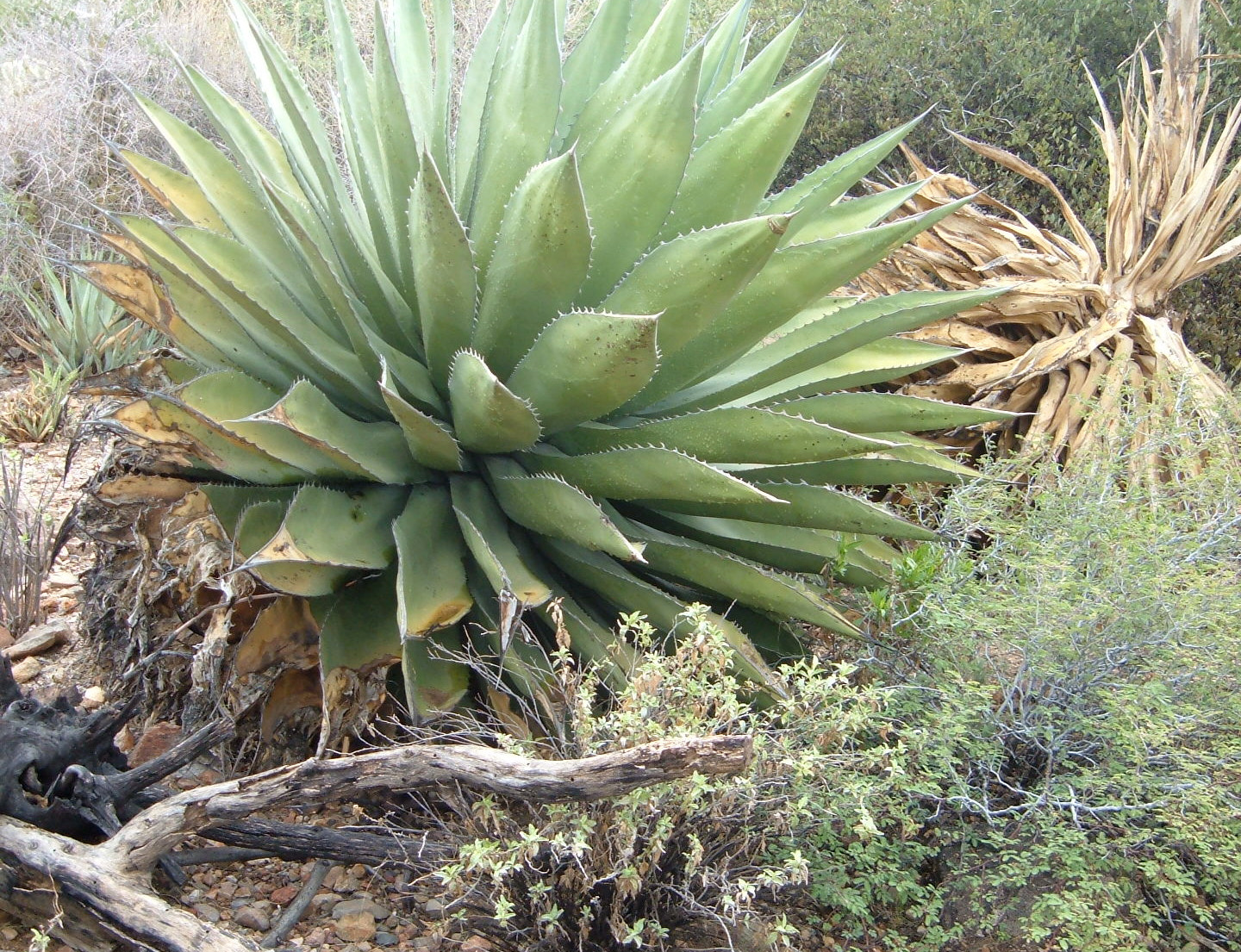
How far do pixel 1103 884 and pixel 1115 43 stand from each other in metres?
6.61

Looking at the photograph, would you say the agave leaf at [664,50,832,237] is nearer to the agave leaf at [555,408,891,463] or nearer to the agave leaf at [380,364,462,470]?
the agave leaf at [555,408,891,463]

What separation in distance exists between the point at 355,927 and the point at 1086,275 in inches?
149

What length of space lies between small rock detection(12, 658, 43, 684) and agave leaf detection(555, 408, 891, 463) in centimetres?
174

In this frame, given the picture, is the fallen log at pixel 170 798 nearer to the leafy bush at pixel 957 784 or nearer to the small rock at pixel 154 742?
the leafy bush at pixel 957 784

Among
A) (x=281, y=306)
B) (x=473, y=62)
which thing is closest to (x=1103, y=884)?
(x=281, y=306)

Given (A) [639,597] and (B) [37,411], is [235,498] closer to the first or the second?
(A) [639,597]

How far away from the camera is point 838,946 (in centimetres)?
220

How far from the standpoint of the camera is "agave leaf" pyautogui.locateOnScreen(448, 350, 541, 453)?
2.18 m

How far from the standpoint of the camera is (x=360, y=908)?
2160mm

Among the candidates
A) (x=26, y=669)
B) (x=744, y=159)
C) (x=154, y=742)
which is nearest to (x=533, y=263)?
(x=744, y=159)

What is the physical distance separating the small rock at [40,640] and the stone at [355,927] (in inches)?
58.0

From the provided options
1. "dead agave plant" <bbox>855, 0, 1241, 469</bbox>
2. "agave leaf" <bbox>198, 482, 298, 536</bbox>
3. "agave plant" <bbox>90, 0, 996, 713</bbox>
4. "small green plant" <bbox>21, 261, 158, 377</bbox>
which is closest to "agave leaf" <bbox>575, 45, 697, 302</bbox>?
"agave plant" <bbox>90, 0, 996, 713</bbox>

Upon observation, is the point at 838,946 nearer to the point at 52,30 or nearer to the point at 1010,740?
the point at 1010,740

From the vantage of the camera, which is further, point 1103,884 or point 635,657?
point 635,657
